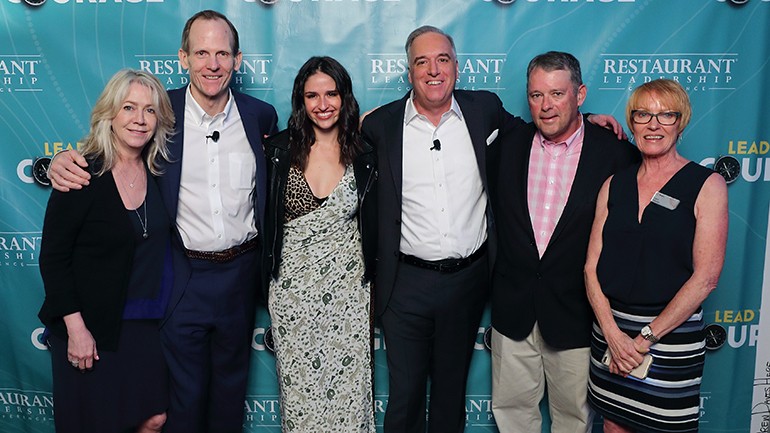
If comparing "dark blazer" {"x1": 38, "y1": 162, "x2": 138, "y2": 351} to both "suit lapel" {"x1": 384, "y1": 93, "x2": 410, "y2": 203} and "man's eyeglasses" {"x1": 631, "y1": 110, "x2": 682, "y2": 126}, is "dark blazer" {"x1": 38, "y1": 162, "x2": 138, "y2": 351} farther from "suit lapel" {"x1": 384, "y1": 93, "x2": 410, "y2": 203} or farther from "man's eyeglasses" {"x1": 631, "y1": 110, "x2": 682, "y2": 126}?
"man's eyeglasses" {"x1": 631, "y1": 110, "x2": 682, "y2": 126}

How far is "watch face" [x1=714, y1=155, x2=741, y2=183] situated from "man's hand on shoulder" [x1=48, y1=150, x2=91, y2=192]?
8.40 feet

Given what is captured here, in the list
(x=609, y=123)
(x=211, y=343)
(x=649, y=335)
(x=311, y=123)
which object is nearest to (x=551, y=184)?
(x=609, y=123)

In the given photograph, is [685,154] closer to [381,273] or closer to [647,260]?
[647,260]

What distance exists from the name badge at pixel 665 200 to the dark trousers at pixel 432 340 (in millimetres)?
732

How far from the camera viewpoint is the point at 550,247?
6.72ft

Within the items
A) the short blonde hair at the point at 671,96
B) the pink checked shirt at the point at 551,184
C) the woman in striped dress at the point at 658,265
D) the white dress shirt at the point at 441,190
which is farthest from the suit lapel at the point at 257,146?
the short blonde hair at the point at 671,96

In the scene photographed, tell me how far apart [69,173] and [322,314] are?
3.19ft

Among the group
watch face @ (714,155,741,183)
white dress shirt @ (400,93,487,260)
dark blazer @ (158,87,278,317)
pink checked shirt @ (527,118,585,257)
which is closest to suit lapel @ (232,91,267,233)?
dark blazer @ (158,87,278,317)

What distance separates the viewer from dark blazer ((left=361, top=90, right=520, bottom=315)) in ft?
7.36

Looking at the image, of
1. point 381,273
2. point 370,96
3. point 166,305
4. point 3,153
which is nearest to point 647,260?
point 381,273

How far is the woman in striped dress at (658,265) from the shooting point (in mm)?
1760

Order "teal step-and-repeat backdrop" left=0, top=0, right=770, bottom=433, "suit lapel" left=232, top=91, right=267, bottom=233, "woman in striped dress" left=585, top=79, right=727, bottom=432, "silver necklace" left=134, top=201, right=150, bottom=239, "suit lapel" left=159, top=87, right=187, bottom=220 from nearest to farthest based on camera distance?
"woman in striped dress" left=585, top=79, right=727, bottom=432
"silver necklace" left=134, top=201, right=150, bottom=239
"suit lapel" left=159, top=87, right=187, bottom=220
"suit lapel" left=232, top=91, right=267, bottom=233
"teal step-and-repeat backdrop" left=0, top=0, right=770, bottom=433

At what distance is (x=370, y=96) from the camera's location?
2674 mm

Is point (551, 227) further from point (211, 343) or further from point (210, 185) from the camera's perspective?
point (211, 343)
